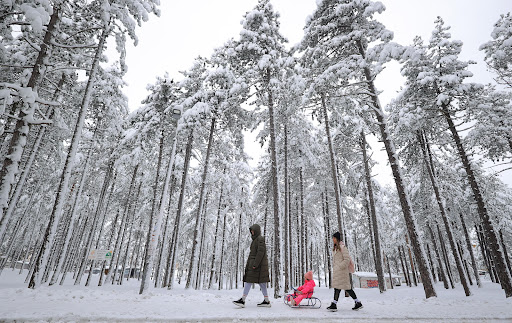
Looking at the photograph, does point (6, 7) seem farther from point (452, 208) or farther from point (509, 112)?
point (452, 208)

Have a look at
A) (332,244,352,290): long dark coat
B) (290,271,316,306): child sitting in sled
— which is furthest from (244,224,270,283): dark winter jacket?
(332,244,352,290): long dark coat

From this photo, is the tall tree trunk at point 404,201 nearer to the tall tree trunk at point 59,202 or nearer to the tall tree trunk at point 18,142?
the tall tree trunk at point 59,202

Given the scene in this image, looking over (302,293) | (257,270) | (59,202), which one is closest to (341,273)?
(302,293)

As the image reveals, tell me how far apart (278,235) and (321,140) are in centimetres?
1324

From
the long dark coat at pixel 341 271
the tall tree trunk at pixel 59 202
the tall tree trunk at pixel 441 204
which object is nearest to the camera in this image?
the long dark coat at pixel 341 271

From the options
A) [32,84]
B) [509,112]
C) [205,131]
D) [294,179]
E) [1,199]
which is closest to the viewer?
[1,199]

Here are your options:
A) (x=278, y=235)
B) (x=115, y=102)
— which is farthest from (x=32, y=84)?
(x=278, y=235)

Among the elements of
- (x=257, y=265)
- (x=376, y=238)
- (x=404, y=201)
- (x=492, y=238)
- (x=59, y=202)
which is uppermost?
(x=404, y=201)

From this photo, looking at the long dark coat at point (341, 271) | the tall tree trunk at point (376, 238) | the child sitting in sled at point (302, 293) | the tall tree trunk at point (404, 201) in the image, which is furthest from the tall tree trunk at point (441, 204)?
the child sitting in sled at point (302, 293)

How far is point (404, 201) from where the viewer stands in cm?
991

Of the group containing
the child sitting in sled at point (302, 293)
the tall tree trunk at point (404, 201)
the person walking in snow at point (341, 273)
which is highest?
the tall tree trunk at point (404, 201)

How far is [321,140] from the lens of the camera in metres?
22.1

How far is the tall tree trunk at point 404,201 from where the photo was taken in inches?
353

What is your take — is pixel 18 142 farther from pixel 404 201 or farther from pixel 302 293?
pixel 404 201
